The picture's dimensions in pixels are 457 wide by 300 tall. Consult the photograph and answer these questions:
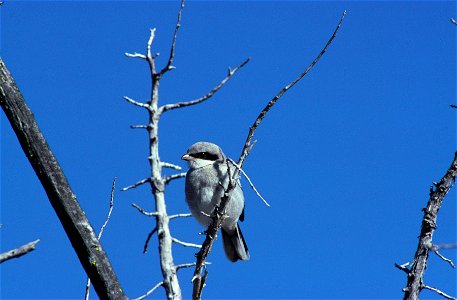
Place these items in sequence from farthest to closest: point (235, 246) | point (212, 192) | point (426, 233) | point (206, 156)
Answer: point (235, 246)
point (206, 156)
point (212, 192)
point (426, 233)

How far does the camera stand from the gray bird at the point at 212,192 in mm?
7145

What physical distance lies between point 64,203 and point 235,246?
498 centimetres

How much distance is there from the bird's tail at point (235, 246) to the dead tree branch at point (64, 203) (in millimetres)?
4873

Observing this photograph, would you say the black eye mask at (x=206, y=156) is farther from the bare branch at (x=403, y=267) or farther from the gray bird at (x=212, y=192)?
the bare branch at (x=403, y=267)

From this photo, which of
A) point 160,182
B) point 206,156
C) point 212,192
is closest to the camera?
point 160,182

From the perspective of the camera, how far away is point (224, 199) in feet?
12.8

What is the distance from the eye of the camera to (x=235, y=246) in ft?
26.1

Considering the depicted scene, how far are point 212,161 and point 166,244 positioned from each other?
316 cm

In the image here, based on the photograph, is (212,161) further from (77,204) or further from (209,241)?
(77,204)

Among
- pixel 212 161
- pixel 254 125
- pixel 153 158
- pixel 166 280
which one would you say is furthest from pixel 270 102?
pixel 212 161

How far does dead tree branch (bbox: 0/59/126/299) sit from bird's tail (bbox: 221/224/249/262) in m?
4.87

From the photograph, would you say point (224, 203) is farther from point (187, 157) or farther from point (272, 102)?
point (187, 157)

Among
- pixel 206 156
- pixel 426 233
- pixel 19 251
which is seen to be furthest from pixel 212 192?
pixel 19 251

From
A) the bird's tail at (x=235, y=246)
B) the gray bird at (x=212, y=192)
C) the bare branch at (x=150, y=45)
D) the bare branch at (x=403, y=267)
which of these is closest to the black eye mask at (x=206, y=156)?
the gray bird at (x=212, y=192)
